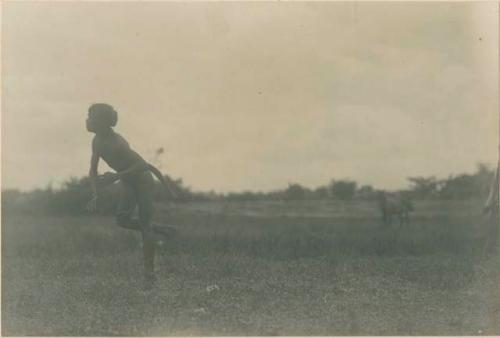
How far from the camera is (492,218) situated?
9094mm

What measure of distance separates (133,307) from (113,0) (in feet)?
12.3

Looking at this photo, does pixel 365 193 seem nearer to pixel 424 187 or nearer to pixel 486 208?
pixel 424 187

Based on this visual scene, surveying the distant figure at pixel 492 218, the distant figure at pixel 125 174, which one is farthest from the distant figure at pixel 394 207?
the distant figure at pixel 125 174

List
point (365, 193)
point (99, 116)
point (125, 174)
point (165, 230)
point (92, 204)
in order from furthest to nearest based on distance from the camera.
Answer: point (365, 193) → point (165, 230) → point (125, 174) → point (99, 116) → point (92, 204)

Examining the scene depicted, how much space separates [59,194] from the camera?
16016 mm

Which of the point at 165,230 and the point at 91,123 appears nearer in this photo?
the point at 91,123

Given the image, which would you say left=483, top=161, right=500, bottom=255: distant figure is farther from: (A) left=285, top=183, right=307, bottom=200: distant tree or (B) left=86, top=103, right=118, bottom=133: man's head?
(A) left=285, top=183, right=307, bottom=200: distant tree

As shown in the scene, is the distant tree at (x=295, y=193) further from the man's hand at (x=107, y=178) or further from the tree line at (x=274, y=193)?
the man's hand at (x=107, y=178)

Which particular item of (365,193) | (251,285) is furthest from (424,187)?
(251,285)

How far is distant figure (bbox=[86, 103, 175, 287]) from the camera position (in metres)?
7.19

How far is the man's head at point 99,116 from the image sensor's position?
7.15 meters

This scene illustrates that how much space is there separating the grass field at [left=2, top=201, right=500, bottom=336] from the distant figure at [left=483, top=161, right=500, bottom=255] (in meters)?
0.31

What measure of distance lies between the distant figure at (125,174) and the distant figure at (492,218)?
475cm

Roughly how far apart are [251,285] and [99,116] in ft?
8.96
